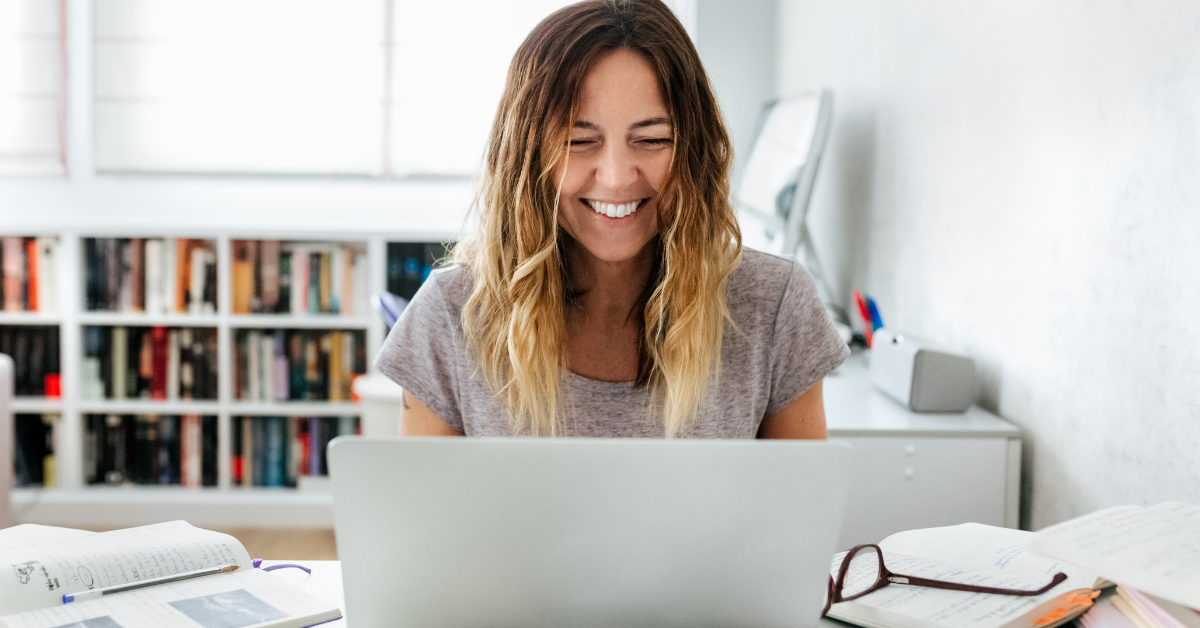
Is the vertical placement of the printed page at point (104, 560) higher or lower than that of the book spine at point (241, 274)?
lower

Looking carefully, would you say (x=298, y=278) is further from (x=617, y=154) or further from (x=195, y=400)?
(x=617, y=154)

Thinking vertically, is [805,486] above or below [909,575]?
above

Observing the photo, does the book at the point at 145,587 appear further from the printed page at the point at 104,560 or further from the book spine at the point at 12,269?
the book spine at the point at 12,269

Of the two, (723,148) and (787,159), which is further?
(787,159)

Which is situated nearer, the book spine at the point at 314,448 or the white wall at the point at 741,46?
the book spine at the point at 314,448

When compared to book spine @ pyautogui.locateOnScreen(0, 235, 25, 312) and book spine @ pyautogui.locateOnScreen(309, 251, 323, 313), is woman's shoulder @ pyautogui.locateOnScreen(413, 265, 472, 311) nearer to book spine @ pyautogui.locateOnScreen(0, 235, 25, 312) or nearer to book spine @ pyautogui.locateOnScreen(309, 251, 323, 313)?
book spine @ pyautogui.locateOnScreen(309, 251, 323, 313)

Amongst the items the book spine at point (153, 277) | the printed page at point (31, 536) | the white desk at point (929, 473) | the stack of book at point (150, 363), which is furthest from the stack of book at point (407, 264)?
the printed page at point (31, 536)

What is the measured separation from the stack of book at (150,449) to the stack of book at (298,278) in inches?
18.5

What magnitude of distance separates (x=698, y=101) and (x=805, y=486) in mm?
680

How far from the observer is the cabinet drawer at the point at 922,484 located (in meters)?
1.62

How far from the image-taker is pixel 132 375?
3146 mm

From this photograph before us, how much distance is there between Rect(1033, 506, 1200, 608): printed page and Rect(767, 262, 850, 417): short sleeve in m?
0.49

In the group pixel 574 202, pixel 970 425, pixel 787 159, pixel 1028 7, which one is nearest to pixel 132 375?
pixel 787 159

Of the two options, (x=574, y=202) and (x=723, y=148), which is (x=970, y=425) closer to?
(x=723, y=148)
